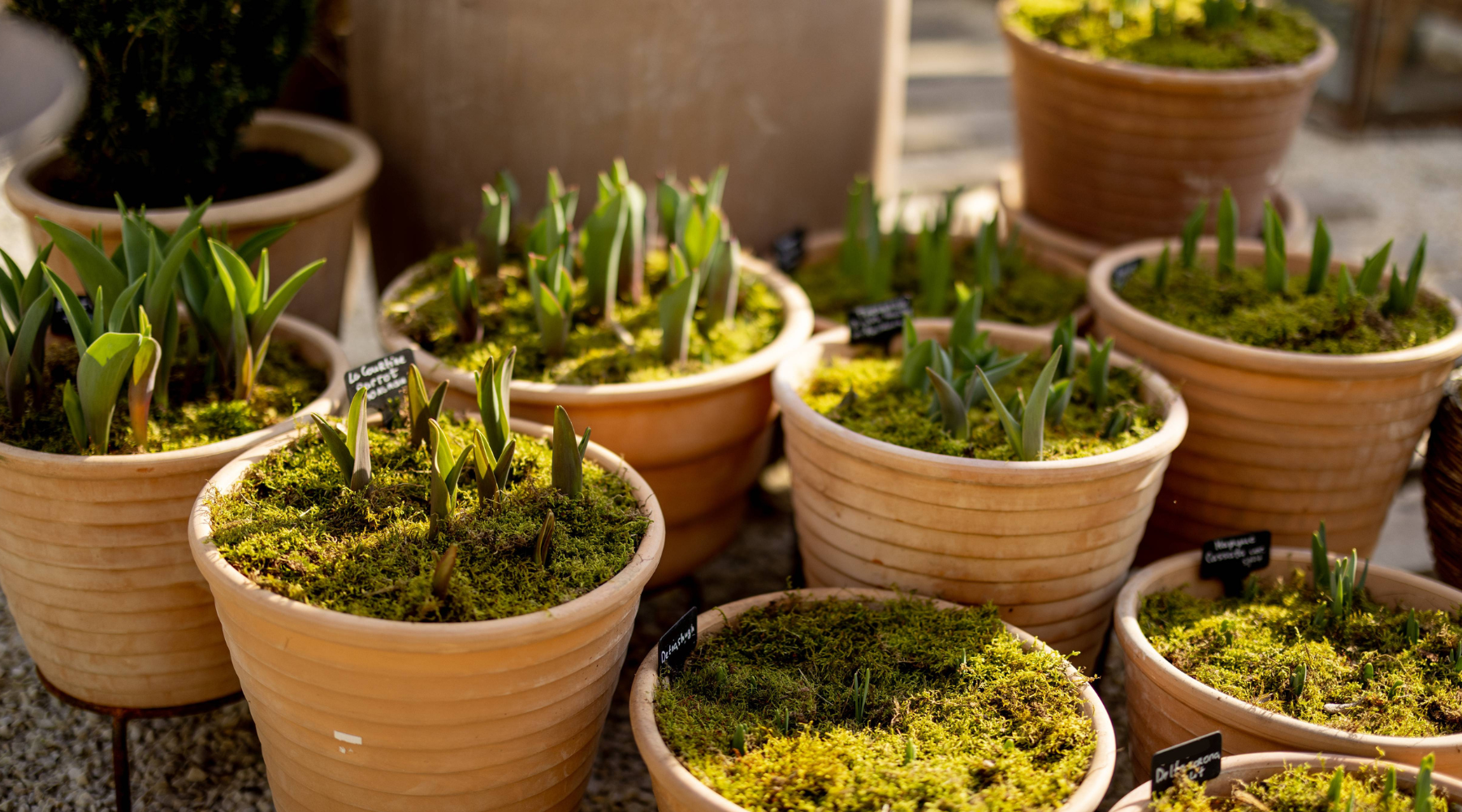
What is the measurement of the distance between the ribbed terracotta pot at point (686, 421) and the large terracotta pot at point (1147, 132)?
3.02 ft

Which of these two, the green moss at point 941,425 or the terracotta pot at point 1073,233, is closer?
the green moss at point 941,425

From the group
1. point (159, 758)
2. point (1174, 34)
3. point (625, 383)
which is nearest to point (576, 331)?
point (625, 383)

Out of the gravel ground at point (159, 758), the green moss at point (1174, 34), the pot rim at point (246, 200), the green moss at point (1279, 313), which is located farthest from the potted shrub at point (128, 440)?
the green moss at point (1174, 34)

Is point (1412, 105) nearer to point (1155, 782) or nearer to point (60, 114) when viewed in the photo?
point (1155, 782)

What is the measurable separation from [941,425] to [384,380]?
0.85 metres

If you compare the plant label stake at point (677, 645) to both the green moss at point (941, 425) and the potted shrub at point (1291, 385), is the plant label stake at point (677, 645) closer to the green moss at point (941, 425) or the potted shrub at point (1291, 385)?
the green moss at point (941, 425)

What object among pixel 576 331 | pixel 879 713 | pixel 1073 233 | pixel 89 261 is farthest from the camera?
pixel 1073 233

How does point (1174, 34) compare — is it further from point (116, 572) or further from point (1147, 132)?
point (116, 572)

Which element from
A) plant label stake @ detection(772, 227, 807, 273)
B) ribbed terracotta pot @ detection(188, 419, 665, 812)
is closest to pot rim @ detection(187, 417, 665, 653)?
ribbed terracotta pot @ detection(188, 419, 665, 812)

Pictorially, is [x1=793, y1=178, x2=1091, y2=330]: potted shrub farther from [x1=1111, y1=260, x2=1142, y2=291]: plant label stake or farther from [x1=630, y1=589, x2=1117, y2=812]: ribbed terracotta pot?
[x1=630, y1=589, x2=1117, y2=812]: ribbed terracotta pot

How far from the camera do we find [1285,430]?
1961 millimetres

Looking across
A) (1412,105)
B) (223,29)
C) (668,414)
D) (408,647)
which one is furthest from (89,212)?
(1412,105)

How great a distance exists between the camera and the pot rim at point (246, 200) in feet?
6.91

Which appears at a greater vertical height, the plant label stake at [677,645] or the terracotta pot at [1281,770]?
the plant label stake at [677,645]
